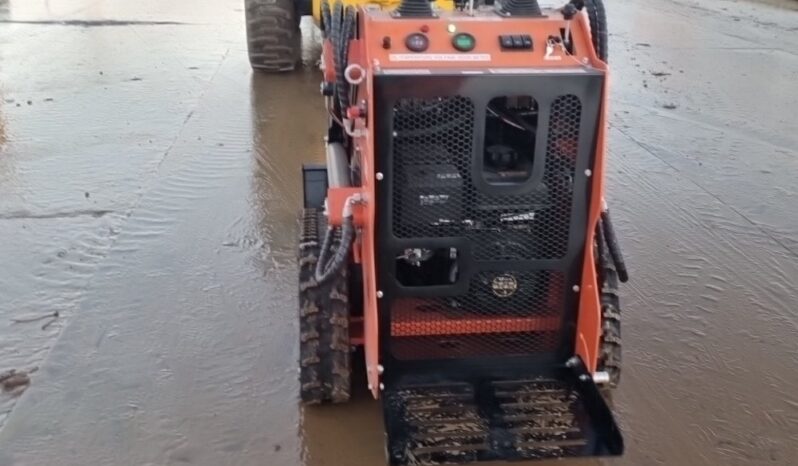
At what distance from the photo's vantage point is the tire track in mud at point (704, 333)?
127 inches

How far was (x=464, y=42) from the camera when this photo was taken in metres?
2.94

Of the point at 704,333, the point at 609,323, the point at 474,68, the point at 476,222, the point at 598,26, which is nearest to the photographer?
the point at 474,68

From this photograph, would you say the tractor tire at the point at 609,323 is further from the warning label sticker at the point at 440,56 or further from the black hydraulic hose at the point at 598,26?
the warning label sticker at the point at 440,56

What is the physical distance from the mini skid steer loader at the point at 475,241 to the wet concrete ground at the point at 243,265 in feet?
1.03

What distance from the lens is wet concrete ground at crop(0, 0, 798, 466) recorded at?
323cm

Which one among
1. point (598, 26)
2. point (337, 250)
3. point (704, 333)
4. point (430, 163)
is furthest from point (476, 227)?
point (704, 333)

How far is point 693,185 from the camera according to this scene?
5730 mm

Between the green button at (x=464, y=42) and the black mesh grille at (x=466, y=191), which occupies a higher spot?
the green button at (x=464, y=42)

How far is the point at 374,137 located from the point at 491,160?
1.73ft

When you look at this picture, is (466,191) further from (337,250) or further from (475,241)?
(337,250)

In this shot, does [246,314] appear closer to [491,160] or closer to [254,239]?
[254,239]

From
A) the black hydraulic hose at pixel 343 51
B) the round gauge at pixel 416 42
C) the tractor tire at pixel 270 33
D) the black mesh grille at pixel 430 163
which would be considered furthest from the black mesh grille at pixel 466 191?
the tractor tire at pixel 270 33

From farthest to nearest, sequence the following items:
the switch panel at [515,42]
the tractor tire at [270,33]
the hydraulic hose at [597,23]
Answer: the tractor tire at [270,33] → the hydraulic hose at [597,23] → the switch panel at [515,42]

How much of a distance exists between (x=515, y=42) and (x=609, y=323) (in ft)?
3.77
